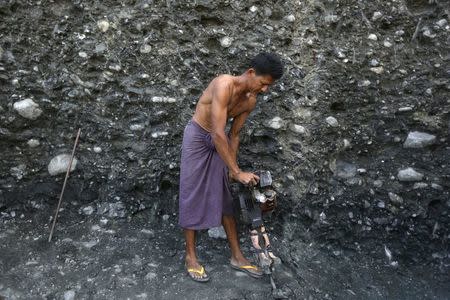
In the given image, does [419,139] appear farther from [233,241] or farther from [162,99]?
[162,99]

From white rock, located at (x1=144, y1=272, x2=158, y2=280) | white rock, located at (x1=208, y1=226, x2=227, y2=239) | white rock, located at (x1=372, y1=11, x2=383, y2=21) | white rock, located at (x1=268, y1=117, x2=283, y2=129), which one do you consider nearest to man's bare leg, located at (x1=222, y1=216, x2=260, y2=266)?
white rock, located at (x1=208, y1=226, x2=227, y2=239)

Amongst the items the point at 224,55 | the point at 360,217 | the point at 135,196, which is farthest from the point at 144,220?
the point at 360,217

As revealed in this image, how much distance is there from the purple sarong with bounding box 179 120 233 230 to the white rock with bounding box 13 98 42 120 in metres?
1.34

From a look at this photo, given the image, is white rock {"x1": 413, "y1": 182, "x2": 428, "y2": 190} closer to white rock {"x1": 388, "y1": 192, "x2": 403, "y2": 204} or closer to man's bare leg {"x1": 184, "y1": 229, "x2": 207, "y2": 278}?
white rock {"x1": 388, "y1": 192, "x2": 403, "y2": 204}

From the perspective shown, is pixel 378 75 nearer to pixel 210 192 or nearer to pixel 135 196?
pixel 210 192

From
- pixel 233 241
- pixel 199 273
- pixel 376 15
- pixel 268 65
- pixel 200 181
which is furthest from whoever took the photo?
pixel 376 15

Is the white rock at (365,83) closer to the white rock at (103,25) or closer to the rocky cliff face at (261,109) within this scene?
the rocky cliff face at (261,109)

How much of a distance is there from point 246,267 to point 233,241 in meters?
0.20

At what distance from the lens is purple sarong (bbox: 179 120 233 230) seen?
9.47 feet

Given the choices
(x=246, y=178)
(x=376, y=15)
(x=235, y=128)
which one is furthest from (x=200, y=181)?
(x=376, y=15)

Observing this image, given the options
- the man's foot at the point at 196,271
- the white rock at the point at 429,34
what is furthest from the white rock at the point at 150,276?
the white rock at the point at 429,34

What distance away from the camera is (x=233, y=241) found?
3.13m

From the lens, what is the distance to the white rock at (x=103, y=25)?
3500mm

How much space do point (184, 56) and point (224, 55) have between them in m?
0.31
